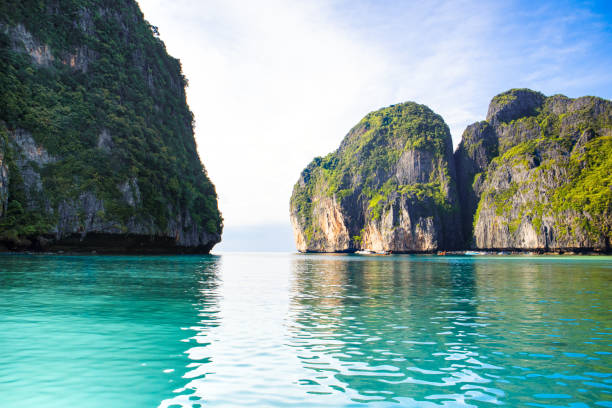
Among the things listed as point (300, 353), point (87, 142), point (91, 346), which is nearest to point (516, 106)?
point (87, 142)

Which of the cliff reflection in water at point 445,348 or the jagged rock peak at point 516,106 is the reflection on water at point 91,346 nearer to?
the cliff reflection in water at point 445,348

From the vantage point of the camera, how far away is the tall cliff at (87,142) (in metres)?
50.1

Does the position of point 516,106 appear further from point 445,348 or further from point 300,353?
point 300,353

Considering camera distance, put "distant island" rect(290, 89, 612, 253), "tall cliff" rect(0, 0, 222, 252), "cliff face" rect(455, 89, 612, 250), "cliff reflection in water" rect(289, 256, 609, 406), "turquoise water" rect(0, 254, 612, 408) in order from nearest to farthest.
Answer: "turquoise water" rect(0, 254, 612, 408), "cliff reflection in water" rect(289, 256, 609, 406), "tall cliff" rect(0, 0, 222, 252), "cliff face" rect(455, 89, 612, 250), "distant island" rect(290, 89, 612, 253)

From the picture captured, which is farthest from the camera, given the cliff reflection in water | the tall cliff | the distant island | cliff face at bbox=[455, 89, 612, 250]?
the distant island

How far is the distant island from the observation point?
105125 millimetres

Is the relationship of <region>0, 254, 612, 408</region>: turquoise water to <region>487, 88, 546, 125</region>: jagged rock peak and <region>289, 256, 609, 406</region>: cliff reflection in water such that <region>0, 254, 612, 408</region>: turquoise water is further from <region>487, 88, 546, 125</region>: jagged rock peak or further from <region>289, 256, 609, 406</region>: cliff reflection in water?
<region>487, 88, 546, 125</region>: jagged rock peak

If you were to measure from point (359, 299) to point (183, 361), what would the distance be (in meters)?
10.7

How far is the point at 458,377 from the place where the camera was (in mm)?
7137

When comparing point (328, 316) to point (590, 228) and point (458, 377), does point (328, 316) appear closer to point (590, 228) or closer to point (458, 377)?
point (458, 377)

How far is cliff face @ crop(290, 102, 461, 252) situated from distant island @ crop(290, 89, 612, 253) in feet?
1.32

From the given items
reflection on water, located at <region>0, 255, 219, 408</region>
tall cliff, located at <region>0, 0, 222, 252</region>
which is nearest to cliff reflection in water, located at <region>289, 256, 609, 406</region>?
reflection on water, located at <region>0, 255, 219, 408</region>

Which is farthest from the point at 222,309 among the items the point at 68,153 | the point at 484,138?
the point at 484,138

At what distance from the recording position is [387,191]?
152000 mm
